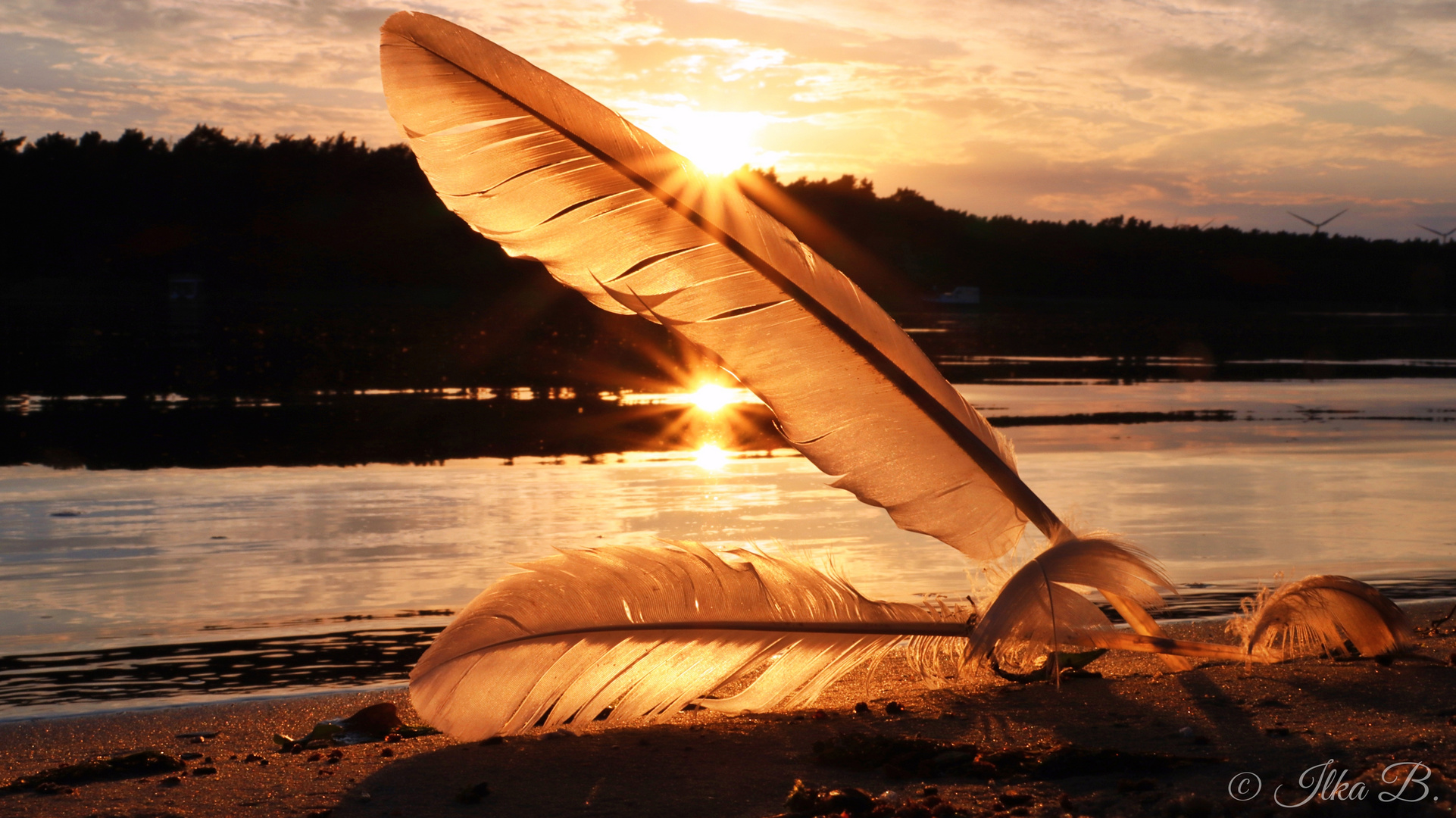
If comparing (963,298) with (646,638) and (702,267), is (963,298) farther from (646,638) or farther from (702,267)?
(646,638)

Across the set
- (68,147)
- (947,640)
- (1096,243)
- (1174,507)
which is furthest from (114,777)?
(1096,243)

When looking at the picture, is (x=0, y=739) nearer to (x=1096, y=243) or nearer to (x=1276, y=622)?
(x=1276, y=622)

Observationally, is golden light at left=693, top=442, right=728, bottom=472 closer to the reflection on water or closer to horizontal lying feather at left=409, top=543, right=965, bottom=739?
the reflection on water

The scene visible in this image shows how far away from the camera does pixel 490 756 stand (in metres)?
3.06

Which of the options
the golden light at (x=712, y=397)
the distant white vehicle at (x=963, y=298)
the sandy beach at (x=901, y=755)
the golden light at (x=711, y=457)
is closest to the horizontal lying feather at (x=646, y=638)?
the sandy beach at (x=901, y=755)

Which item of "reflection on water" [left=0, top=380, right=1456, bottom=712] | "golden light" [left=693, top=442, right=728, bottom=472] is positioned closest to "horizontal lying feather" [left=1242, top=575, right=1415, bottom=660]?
"reflection on water" [left=0, top=380, right=1456, bottom=712]

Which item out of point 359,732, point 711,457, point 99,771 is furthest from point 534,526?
point 99,771

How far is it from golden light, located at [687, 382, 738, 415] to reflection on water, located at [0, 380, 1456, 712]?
3.90 meters

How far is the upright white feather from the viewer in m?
3.27

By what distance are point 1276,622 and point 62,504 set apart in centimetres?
688

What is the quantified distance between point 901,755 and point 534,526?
163 inches

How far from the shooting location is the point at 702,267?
3451 millimetres

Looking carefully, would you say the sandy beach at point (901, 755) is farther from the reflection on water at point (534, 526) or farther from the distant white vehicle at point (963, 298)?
the distant white vehicle at point (963, 298)

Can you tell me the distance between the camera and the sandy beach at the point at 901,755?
2553mm
